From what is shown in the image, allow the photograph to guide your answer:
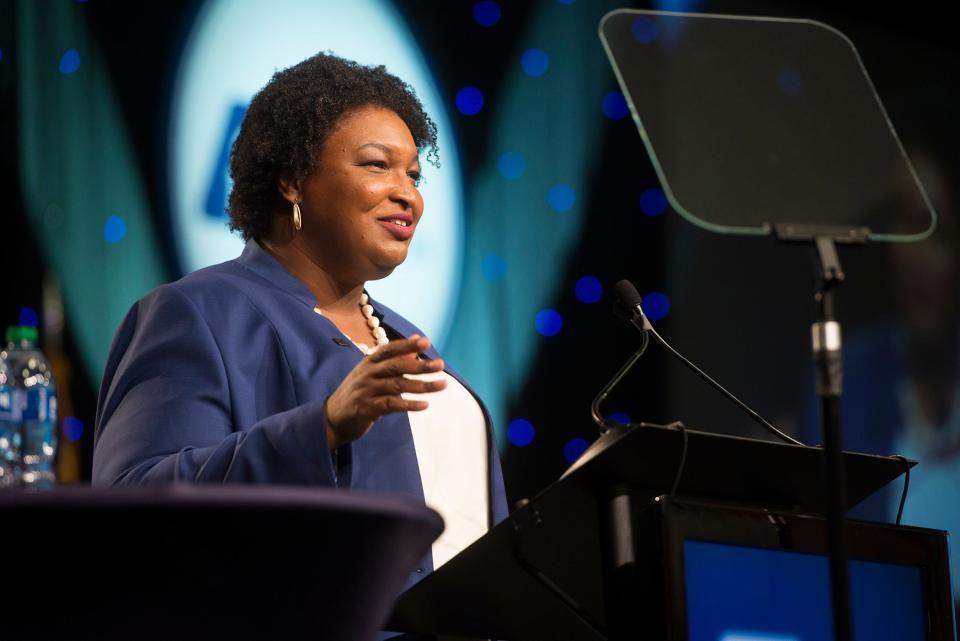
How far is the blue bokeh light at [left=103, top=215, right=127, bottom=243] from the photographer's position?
3.26 m

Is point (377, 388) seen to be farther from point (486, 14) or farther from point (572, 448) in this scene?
point (486, 14)

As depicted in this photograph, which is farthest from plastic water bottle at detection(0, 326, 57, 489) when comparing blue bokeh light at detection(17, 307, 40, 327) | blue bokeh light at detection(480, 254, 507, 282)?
blue bokeh light at detection(480, 254, 507, 282)

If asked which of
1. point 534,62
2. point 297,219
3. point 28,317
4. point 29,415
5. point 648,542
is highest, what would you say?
point 534,62

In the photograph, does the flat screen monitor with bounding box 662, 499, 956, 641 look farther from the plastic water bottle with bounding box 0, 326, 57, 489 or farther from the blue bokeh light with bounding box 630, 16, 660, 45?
the plastic water bottle with bounding box 0, 326, 57, 489

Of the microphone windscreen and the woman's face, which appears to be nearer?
the microphone windscreen

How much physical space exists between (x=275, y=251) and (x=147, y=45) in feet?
4.50

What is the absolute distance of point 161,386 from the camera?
5.72 feet

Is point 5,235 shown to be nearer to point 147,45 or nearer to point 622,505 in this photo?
point 147,45

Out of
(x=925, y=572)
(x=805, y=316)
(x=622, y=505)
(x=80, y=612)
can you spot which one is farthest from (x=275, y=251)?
(x=805, y=316)

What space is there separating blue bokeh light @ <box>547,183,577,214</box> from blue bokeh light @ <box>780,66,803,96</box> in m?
1.98

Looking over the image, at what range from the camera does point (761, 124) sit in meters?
1.55

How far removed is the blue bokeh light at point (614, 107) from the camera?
3670 mm

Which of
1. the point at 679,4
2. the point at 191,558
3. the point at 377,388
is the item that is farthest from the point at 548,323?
the point at 191,558

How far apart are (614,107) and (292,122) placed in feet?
5.26
